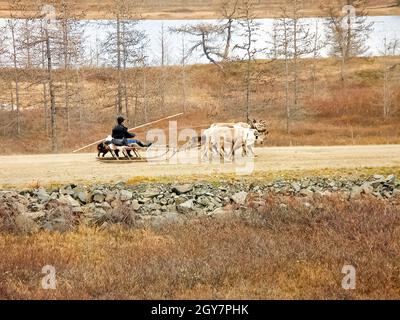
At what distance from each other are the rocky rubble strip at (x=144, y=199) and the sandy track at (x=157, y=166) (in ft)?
5.25

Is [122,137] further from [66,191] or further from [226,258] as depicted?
[226,258]

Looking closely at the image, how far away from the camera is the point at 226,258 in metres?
8.71

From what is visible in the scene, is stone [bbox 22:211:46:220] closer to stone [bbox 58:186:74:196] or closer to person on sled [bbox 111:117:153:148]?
stone [bbox 58:186:74:196]

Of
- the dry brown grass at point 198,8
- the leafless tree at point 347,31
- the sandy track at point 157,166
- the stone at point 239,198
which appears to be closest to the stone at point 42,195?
the sandy track at point 157,166

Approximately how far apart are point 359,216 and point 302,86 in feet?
159

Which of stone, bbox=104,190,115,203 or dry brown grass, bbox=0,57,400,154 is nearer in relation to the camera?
stone, bbox=104,190,115,203

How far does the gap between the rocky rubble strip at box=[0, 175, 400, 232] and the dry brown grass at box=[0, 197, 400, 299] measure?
0.75 metres

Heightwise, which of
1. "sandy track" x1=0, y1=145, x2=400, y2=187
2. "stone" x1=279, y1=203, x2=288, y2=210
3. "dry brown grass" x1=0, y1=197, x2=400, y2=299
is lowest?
"dry brown grass" x1=0, y1=197, x2=400, y2=299

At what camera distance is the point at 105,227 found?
11664mm

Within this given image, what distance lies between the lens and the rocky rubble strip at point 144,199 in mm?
12023

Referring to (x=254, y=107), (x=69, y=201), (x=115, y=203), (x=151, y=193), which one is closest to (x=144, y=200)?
(x=151, y=193)

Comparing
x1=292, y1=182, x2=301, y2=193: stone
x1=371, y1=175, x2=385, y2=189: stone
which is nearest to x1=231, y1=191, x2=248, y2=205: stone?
x1=292, y1=182, x2=301, y2=193: stone

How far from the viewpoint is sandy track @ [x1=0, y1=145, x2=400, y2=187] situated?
61.0 ft

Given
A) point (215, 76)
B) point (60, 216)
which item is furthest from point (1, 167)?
point (215, 76)
